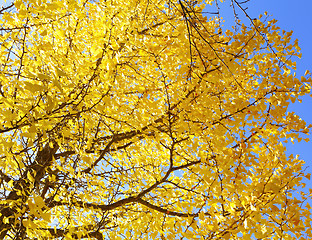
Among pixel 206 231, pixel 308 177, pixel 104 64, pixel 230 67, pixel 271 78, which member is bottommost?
pixel 206 231

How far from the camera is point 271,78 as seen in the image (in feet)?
8.81

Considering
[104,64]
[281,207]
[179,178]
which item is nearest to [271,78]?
[281,207]

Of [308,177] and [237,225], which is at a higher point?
[308,177]

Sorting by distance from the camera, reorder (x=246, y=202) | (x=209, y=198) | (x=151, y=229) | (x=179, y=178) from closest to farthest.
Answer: (x=246, y=202), (x=209, y=198), (x=151, y=229), (x=179, y=178)

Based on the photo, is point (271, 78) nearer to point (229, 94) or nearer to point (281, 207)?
point (229, 94)

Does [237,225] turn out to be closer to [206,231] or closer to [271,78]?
[206,231]

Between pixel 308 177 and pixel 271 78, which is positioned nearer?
pixel 308 177

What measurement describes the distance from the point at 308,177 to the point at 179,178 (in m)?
2.01

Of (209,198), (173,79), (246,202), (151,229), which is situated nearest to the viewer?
(246,202)

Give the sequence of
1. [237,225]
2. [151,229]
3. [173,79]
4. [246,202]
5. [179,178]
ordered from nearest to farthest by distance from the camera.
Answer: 1. [237,225]
2. [246,202]
3. [151,229]
4. [173,79]
5. [179,178]

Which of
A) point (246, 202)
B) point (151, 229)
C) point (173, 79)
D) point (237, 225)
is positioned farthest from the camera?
point (173, 79)

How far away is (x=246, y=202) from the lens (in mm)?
2246

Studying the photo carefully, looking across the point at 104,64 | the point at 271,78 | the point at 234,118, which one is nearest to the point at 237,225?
the point at 234,118

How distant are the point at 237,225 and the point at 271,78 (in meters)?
1.50
